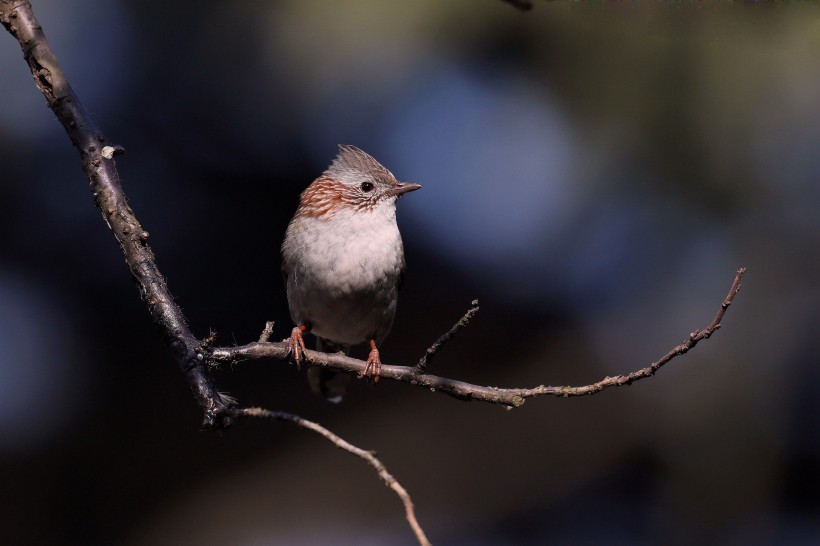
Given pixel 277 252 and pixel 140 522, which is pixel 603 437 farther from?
pixel 140 522

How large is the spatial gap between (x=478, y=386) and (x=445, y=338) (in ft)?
0.85

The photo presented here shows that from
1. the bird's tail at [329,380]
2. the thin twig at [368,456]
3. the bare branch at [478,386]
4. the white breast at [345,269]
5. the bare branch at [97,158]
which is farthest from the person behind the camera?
the bird's tail at [329,380]

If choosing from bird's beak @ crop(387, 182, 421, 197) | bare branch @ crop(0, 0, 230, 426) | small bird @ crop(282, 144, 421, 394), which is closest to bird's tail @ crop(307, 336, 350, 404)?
small bird @ crop(282, 144, 421, 394)

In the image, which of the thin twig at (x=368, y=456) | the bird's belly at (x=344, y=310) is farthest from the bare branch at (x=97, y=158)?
the bird's belly at (x=344, y=310)

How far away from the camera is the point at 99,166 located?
353cm

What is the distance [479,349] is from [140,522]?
3.71 m

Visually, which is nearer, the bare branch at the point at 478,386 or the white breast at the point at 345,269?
the bare branch at the point at 478,386

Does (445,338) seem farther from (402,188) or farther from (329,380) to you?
(329,380)

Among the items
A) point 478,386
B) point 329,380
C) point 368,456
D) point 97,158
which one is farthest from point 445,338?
point 329,380

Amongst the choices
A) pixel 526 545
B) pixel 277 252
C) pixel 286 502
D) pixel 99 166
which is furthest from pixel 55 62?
pixel 526 545

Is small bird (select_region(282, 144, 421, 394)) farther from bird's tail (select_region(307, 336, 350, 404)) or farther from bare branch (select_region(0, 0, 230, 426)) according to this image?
bare branch (select_region(0, 0, 230, 426))

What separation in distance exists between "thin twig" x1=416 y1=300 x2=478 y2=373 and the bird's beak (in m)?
1.95

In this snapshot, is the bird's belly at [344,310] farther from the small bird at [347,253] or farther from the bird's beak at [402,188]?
the bird's beak at [402,188]

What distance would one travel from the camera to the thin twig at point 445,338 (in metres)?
3.30
